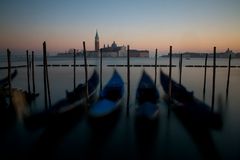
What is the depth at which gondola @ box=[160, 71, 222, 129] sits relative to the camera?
40.0 ft

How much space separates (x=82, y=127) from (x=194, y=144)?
21.5 ft

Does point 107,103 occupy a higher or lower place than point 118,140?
higher

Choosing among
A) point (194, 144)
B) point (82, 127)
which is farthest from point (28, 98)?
point (194, 144)

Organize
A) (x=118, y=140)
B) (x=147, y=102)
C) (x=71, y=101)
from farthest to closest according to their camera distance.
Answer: (x=71, y=101), (x=147, y=102), (x=118, y=140)

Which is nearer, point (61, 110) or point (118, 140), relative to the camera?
point (118, 140)

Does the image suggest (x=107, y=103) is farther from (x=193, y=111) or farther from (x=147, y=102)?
(x=193, y=111)

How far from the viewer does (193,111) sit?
13852 millimetres

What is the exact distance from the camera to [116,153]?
10078mm

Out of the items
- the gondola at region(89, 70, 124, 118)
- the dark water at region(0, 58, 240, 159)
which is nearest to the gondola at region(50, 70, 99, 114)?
the dark water at region(0, 58, 240, 159)

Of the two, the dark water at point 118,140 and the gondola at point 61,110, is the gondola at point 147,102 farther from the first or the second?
the gondola at point 61,110

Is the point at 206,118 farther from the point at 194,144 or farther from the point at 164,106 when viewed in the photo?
the point at 164,106

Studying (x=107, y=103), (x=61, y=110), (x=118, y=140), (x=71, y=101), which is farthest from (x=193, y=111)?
(x=61, y=110)

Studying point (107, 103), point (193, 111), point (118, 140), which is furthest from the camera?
point (193, 111)

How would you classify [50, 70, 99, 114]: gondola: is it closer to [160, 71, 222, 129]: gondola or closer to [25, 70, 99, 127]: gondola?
[25, 70, 99, 127]: gondola
